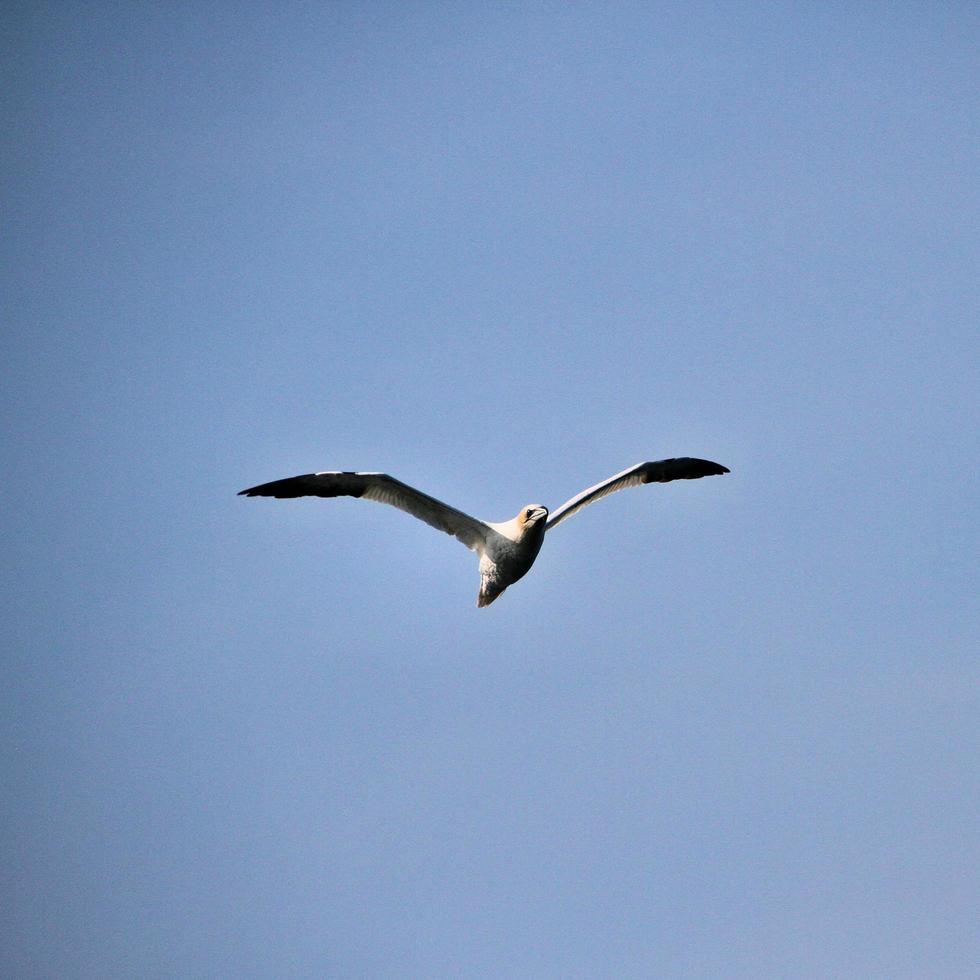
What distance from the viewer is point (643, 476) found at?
3612 cm

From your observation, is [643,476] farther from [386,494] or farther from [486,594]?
[386,494]

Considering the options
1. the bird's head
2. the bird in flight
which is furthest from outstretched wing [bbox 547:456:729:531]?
the bird's head

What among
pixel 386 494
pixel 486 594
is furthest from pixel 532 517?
pixel 386 494

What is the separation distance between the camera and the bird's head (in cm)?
3219

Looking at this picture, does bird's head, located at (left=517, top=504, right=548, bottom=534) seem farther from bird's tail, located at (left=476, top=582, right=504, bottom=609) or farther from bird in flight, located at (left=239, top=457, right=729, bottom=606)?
bird's tail, located at (left=476, top=582, right=504, bottom=609)

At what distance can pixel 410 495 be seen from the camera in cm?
3334

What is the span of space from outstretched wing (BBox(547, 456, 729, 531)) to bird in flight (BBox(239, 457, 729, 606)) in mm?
40

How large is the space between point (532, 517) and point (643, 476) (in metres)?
4.99

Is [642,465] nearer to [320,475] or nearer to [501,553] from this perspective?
[501,553]

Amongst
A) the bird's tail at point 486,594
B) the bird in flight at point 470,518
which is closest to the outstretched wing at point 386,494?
the bird in flight at point 470,518

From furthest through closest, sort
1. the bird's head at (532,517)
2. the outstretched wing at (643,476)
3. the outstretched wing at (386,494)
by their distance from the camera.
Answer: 1. the outstretched wing at (643,476)
2. the outstretched wing at (386,494)
3. the bird's head at (532,517)

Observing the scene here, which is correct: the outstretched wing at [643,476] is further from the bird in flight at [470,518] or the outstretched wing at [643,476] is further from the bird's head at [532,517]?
the bird's head at [532,517]

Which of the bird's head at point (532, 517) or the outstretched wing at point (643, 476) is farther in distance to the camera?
the outstretched wing at point (643, 476)

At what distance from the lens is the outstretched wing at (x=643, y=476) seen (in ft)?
113
